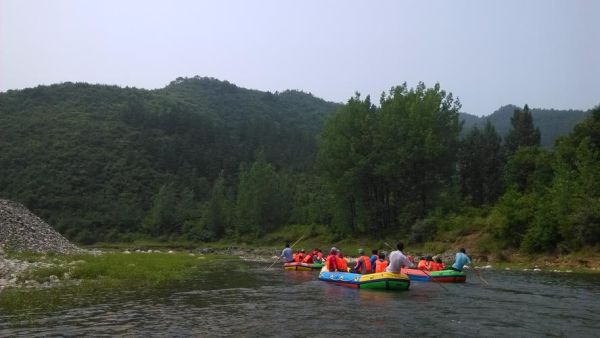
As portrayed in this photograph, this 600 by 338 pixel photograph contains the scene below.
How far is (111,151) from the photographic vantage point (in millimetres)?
111062

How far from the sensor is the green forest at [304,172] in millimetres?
44250

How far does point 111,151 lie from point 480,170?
75.7 metres

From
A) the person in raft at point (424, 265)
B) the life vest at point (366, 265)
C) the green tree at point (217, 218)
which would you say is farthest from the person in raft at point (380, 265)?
the green tree at point (217, 218)

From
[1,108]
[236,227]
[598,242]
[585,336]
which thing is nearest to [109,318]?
[585,336]

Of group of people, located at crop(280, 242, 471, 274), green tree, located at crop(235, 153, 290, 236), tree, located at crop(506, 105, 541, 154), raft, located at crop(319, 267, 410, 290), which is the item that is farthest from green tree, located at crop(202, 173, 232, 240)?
raft, located at crop(319, 267, 410, 290)

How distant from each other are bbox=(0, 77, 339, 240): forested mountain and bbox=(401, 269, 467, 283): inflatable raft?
67796 mm

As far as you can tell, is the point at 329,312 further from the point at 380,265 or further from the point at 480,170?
the point at 480,170

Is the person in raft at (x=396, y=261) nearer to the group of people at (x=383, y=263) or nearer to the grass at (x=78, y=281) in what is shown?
the group of people at (x=383, y=263)

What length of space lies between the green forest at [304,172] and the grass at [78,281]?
85.7 feet

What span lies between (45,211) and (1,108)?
188ft

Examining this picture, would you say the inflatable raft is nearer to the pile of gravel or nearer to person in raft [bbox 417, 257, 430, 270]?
person in raft [bbox 417, 257, 430, 270]

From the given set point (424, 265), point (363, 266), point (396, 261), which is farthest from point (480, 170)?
point (396, 261)

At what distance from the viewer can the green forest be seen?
4425cm

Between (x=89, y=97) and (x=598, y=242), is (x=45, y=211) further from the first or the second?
(x=598, y=242)
